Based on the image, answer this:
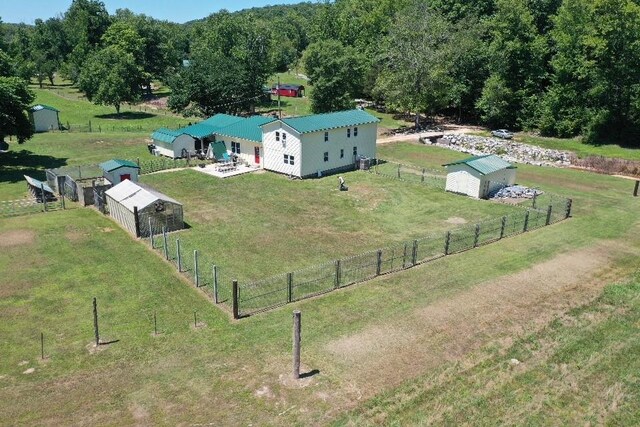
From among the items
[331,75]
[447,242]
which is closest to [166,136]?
[331,75]

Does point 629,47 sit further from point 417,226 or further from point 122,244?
point 122,244

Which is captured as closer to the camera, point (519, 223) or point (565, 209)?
point (519, 223)

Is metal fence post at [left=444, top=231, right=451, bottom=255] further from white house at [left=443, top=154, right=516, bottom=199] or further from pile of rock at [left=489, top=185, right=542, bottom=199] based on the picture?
pile of rock at [left=489, top=185, right=542, bottom=199]

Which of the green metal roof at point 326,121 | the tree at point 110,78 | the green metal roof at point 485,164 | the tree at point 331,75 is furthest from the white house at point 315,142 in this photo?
the tree at point 110,78

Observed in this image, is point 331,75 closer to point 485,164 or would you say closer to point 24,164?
Answer: point 485,164

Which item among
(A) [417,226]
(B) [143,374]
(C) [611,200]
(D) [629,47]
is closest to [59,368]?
(B) [143,374]

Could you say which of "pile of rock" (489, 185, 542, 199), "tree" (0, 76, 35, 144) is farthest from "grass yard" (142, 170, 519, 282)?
"tree" (0, 76, 35, 144)

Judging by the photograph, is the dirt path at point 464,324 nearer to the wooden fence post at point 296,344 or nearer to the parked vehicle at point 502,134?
the wooden fence post at point 296,344

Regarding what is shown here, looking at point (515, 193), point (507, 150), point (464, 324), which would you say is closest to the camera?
point (464, 324)
